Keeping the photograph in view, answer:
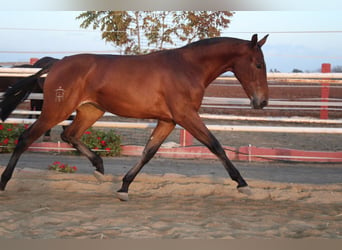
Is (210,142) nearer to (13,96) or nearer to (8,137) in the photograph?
(13,96)

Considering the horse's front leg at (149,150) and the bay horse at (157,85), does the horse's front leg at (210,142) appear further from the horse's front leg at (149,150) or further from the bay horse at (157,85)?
the horse's front leg at (149,150)

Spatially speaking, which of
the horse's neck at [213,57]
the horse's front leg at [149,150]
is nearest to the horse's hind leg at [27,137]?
the horse's front leg at [149,150]

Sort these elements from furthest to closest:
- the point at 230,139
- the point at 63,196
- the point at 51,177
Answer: the point at 230,139, the point at 51,177, the point at 63,196

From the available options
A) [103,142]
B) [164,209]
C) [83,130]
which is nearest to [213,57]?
[164,209]

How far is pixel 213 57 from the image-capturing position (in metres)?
5.22

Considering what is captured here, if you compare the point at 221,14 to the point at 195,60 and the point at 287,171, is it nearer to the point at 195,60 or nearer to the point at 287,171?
the point at 287,171

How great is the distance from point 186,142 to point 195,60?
144 inches

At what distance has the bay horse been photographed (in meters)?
5.05

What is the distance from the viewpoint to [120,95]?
17.2ft

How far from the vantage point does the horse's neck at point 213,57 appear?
5211 mm

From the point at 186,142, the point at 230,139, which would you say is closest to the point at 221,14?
the point at 230,139

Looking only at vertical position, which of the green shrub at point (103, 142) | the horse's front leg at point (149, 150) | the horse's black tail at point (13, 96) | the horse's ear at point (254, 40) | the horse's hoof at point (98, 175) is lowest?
the green shrub at point (103, 142)

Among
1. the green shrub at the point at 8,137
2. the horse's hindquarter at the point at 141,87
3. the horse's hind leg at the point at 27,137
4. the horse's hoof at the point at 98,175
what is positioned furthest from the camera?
the green shrub at the point at 8,137

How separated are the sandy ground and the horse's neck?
1320 millimetres
